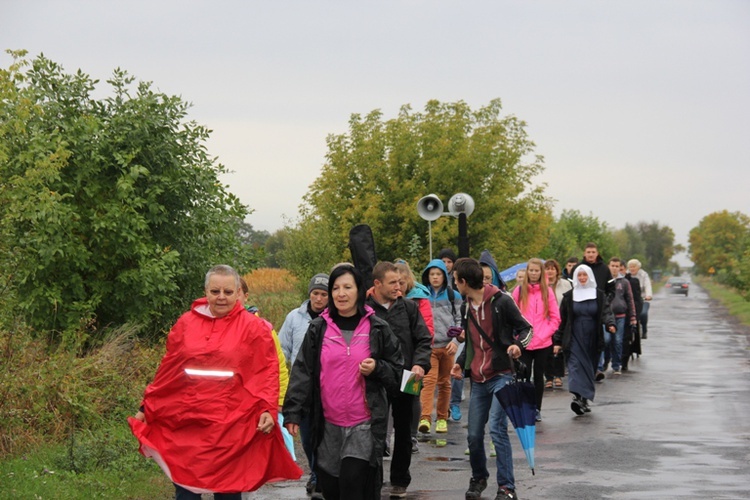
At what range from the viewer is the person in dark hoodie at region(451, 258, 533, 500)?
9.12 meters

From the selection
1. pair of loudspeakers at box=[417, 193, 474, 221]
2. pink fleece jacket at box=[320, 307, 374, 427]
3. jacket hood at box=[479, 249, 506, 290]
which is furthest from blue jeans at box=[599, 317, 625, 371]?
pink fleece jacket at box=[320, 307, 374, 427]

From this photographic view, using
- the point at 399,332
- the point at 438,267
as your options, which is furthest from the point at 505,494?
the point at 438,267

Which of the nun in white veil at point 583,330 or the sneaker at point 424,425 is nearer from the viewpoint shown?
the sneaker at point 424,425

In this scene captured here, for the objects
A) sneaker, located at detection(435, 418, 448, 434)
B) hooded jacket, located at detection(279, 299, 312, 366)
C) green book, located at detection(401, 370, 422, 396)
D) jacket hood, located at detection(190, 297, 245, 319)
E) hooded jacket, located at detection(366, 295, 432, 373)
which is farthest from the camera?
sneaker, located at detection(435, 418, 448, 434)

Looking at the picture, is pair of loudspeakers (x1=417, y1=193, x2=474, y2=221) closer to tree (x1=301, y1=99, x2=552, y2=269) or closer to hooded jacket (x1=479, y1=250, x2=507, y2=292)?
hooded jacket (x1=479, y1=250, x2=507, y2=292)

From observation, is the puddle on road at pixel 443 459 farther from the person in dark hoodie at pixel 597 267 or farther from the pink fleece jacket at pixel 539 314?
the person in dark hoodie at pixel 597 267

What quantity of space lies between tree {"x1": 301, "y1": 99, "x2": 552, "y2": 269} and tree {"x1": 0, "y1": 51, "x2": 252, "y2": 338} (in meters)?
22.3

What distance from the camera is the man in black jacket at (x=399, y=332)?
9312 millimetres

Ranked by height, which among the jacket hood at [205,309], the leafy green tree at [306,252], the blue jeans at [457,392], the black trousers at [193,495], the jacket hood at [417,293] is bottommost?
the blue jeans at [457,392]

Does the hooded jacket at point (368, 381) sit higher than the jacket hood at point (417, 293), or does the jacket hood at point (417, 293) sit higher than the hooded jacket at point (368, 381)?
the jacket hood at point (417, 293)

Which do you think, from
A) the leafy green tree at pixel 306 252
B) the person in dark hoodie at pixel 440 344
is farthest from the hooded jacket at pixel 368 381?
the leafy green tree at pixel 306 252

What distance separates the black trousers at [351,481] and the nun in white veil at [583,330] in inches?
318

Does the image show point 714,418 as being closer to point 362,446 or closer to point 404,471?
point 404,471

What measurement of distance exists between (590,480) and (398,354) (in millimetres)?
3442
